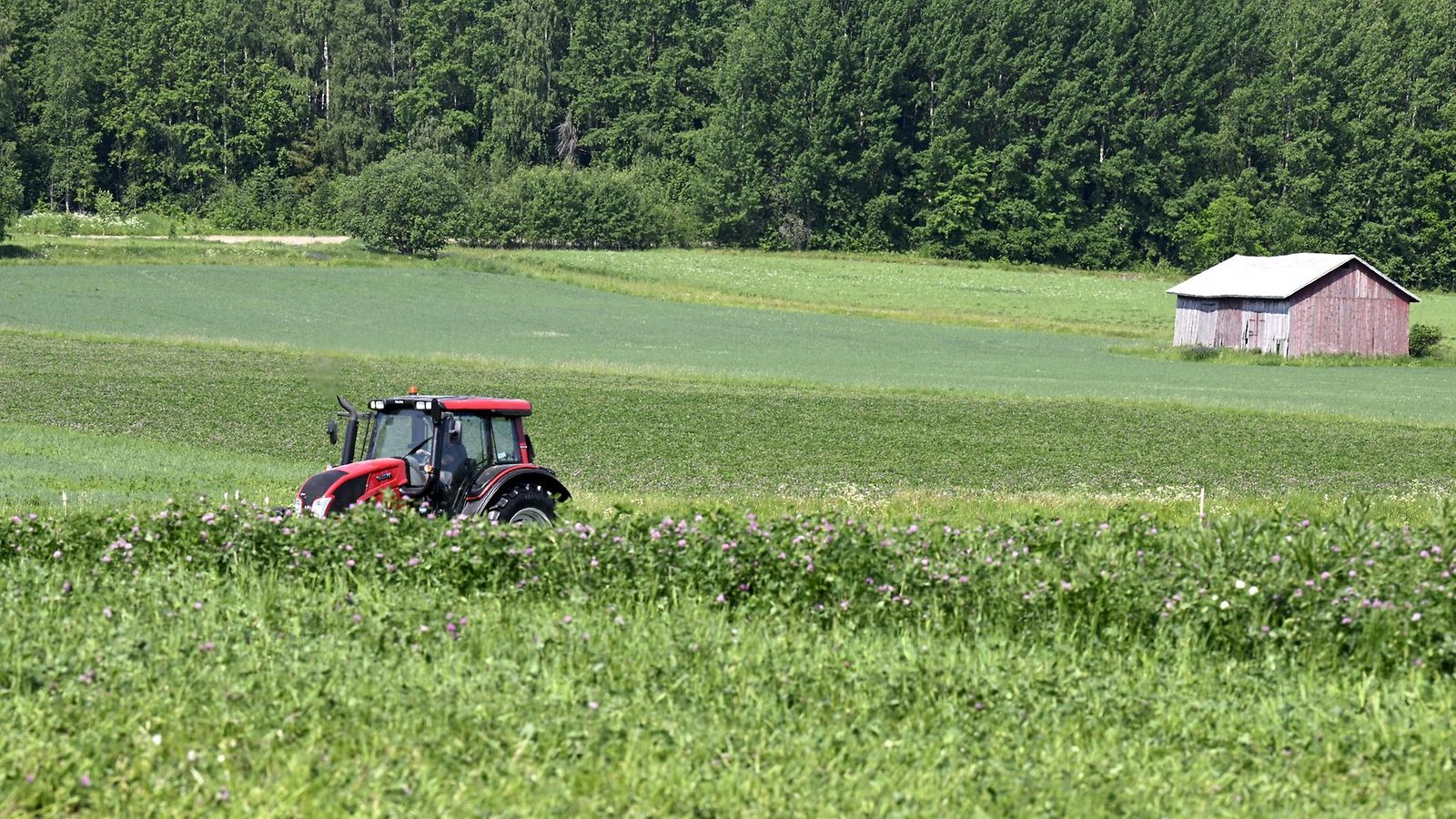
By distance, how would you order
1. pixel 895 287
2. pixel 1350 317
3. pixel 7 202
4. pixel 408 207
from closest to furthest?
1. pixel 1350 317
2. pixel 7 202
3. pixel 408 207
4. pixel 895 287

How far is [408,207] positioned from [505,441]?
7577 centimetres

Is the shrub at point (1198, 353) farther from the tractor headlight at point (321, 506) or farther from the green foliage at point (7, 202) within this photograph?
the green foliage at point (7, 202)

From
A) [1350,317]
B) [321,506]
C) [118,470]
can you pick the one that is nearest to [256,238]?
[1350,317]

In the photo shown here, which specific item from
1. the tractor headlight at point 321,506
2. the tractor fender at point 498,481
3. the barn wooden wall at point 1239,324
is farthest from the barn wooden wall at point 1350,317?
the tractor headlight at point 321,506

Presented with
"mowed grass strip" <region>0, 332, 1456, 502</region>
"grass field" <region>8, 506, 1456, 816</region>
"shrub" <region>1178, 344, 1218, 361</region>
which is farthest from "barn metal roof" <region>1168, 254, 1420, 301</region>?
"grass field" <region>8, 506, 1456, 816</region>

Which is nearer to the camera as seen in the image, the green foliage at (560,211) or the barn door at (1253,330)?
the barn door at (1253,330)

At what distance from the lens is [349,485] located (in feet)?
51.4

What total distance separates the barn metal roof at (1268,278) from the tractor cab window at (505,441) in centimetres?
5300

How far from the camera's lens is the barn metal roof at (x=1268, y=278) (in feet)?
213

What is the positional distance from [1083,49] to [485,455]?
4414 inches

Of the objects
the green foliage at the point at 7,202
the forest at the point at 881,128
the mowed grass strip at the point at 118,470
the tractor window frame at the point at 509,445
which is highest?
the forest at the point at 881,128

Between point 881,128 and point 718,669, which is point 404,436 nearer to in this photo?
point 718,669

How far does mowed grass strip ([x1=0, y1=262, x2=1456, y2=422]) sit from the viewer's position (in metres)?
49.7

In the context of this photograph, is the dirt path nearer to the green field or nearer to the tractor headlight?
the green field
